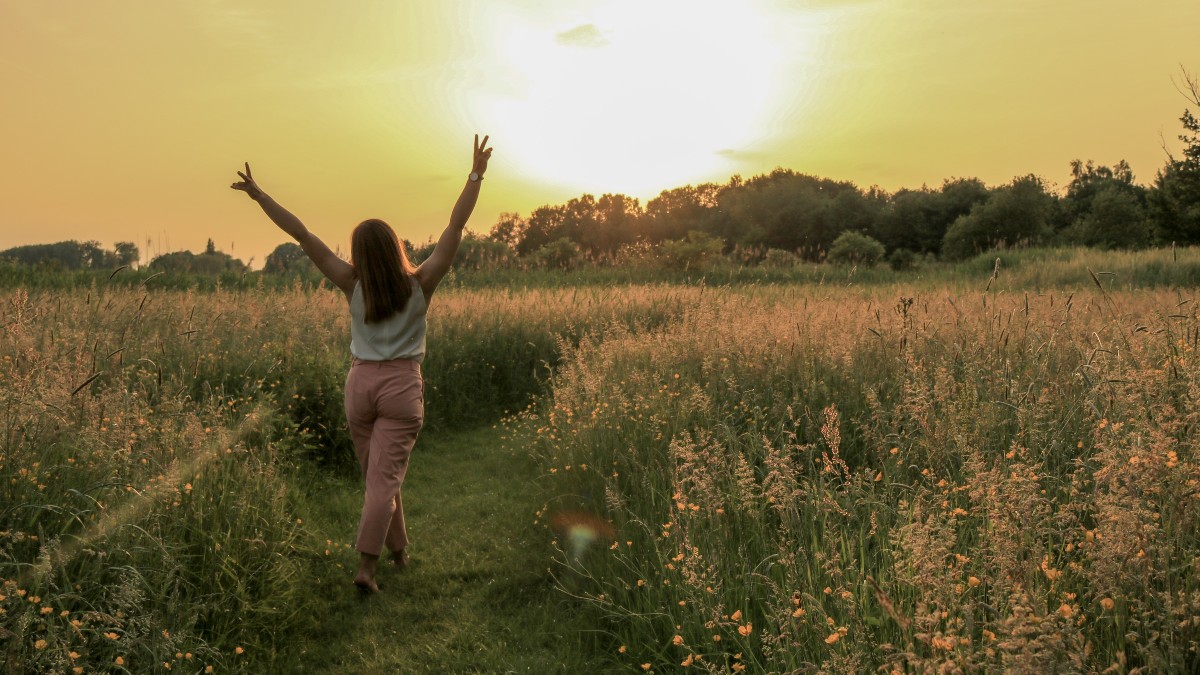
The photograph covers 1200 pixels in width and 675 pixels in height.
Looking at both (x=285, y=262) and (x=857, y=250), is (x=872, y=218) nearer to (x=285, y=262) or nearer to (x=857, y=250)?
(x=857, y=250)

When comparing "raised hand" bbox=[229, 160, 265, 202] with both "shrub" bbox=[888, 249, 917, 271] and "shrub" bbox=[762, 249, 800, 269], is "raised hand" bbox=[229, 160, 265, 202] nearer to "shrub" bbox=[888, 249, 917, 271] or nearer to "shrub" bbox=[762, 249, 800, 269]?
"shrub" bbox=[762, 249, 800, 269]

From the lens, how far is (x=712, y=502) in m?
4.29

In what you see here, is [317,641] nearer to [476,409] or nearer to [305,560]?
[305,560]

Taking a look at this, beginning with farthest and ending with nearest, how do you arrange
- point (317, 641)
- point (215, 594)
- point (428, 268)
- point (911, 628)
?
point (428, 268) < point (317, 641) < point (215, 594) < point (911, 628)

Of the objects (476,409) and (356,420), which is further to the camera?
(476,409)

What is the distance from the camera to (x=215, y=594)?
4.50 metres

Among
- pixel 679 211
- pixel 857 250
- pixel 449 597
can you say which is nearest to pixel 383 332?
pixel 449 597

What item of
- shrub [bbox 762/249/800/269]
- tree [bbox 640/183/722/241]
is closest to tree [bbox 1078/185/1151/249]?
shrub [bbox 762/249/800/269]

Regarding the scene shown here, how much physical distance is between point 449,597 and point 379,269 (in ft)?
7.98

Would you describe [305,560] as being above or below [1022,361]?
below

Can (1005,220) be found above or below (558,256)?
above

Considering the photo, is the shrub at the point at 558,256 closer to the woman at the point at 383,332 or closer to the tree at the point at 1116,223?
the woman at the point at 383,332

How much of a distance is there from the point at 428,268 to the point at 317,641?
8.54ft

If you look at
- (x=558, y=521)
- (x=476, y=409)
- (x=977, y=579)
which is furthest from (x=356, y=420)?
(x=476, y=409)
